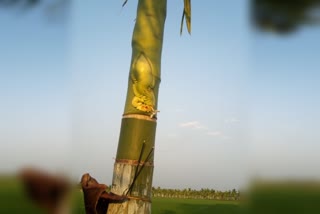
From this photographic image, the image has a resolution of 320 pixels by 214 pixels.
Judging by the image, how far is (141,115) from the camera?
2543mm

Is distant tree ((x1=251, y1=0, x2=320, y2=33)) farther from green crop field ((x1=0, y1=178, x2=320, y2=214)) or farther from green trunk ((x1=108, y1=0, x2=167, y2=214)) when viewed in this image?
green trunk ((x1=108, y1=0, x2=167, y2=214))

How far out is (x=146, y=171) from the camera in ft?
8.04

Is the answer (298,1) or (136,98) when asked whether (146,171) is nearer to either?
(136,98)

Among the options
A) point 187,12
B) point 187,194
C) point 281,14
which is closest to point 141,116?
point 187,12

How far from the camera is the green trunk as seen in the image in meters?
2.37

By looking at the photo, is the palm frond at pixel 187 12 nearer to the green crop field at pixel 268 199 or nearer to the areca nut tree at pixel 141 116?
the areca nut tree at pixel 141 116

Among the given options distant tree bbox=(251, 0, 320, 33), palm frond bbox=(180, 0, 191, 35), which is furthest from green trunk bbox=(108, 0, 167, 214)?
distant tree bbox=(251, 0, 320, 33)

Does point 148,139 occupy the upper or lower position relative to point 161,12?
lower

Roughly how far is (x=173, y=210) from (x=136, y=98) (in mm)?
5829

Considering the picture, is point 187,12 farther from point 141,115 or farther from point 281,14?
point 281,14

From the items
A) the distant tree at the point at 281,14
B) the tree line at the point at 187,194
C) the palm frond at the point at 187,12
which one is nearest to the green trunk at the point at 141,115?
the palm frond at the point at 187,12

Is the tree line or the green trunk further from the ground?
the green trunk

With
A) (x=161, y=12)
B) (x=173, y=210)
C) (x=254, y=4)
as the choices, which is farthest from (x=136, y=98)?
(x=173, y=210)

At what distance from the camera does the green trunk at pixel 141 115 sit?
237cm
